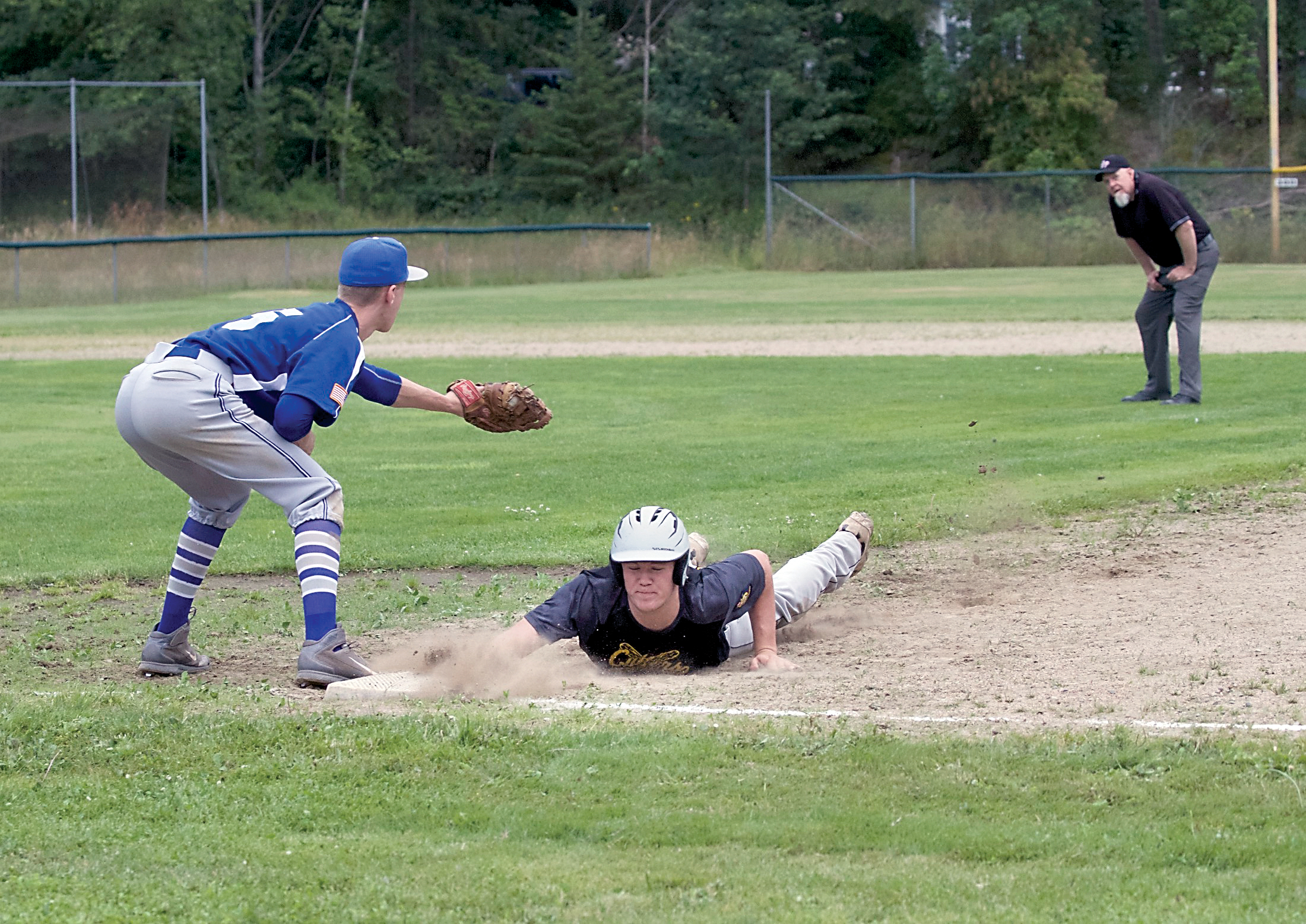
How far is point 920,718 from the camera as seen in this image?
520 centimetres

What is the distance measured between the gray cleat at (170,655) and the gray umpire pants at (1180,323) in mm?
9255

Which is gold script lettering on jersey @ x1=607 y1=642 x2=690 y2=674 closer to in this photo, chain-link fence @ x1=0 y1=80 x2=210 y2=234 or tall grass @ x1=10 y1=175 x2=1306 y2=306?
tall grass @ x1=10 y1=175 x2=1306 y2=306

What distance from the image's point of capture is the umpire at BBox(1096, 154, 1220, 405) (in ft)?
42.6

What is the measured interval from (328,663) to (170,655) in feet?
2.86

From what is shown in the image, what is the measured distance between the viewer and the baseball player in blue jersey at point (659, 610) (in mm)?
5898

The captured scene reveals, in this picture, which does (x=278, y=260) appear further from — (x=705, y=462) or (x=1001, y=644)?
(x=1001, y=644)

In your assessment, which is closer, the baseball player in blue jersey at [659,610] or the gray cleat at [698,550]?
the baseball player in blue jersey at [659,610]

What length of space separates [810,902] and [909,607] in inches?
155

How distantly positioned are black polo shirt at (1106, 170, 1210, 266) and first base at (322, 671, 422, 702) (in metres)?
9.08

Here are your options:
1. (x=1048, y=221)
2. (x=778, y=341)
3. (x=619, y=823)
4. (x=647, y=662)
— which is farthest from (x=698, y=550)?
(x=1048, y=221)

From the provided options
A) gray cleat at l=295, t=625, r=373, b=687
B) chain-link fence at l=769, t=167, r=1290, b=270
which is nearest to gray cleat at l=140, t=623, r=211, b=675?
gray cleat at l=295, t=625, r=373, b=687

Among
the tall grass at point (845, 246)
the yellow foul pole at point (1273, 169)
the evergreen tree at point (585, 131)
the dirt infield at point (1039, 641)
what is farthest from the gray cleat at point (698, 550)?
the evergreen tree at point (585, 131)

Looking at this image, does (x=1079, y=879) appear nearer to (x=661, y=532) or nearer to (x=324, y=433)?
(x=661, y=532)

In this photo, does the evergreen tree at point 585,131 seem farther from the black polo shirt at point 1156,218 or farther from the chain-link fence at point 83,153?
the black polo shirt at point 1156,218
